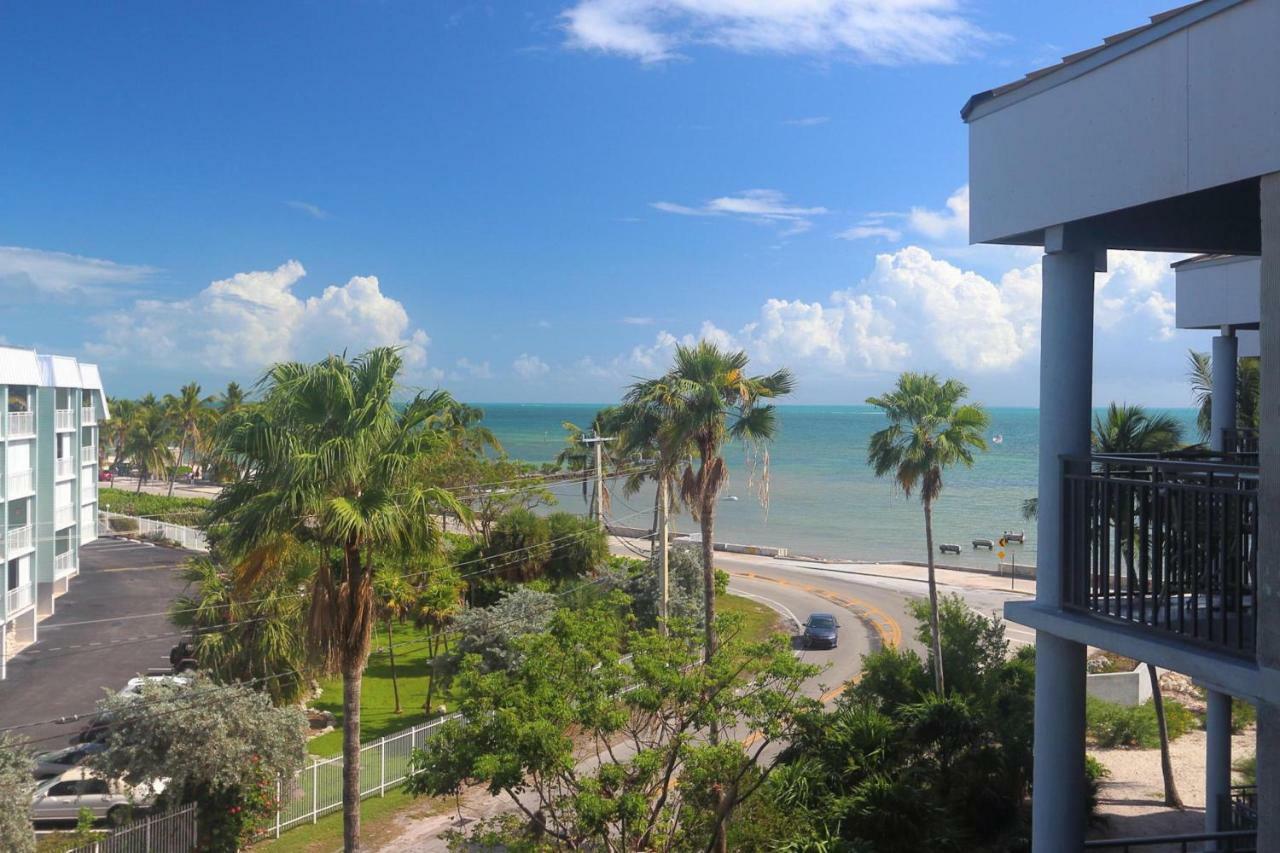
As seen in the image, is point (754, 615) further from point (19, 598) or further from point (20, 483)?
point (20, 483)

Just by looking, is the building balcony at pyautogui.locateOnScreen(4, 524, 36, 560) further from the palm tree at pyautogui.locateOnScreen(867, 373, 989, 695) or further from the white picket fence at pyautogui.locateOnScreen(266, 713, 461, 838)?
the palm tree at pyautogui.locateOnScreen(867, 373, 989, 695)

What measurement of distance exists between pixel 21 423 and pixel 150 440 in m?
57.1

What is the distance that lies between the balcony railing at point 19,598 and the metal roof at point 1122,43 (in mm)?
37364

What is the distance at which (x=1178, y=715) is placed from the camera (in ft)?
71.4

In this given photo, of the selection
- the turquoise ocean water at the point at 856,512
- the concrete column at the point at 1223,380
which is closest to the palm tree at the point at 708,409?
the turquoise ocean water at the point at 856,512

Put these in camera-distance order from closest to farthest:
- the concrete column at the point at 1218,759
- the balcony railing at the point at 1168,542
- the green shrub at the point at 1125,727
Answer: the balcony railing at the point at 1168,542, the concrete column at the point at 1218,759, the green shrub at the point at 1125,727

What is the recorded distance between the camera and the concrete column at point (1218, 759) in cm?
954

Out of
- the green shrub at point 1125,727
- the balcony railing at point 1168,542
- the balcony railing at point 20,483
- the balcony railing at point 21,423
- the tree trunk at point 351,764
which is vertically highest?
the balcony railing at point 21,423

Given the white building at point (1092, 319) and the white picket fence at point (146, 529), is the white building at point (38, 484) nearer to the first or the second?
the white picket fence at point (146, 529)

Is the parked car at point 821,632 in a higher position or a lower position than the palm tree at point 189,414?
lower

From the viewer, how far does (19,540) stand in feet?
115

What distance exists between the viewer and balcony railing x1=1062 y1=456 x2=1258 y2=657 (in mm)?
5051

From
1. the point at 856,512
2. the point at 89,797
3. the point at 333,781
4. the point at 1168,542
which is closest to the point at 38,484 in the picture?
the point at 89,797

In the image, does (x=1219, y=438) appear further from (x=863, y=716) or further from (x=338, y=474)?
(x=338, y=474)
